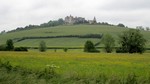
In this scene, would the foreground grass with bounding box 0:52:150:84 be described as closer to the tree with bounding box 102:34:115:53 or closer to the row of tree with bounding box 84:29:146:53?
the row of tree with bounding box 84:29:146:53

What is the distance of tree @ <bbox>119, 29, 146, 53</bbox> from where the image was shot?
8588 centimetres

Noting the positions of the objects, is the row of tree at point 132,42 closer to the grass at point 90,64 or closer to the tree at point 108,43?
the tree at point 108,43

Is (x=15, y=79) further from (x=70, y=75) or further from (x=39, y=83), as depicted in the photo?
(x=70, y=75)

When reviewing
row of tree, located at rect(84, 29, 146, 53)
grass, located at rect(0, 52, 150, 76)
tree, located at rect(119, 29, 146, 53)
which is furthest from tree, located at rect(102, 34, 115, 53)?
grass, located at rect(0, 52, 150, 76)

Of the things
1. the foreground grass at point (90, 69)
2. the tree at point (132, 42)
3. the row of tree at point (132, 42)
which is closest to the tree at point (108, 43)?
the row of tree at point (132, 42)

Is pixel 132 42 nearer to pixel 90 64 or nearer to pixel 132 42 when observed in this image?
pixel 132 42

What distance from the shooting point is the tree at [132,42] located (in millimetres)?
85875

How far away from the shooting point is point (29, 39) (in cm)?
16100

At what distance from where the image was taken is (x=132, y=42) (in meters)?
86.7

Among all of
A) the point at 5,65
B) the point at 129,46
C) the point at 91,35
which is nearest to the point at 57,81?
the point at 5,65

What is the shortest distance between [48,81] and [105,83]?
3.19 metres

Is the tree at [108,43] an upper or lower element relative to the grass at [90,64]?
lower

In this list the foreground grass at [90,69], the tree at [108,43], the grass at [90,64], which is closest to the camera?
the foreground grass at [90,69]

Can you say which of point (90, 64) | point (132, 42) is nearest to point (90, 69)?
point (90, 64)
